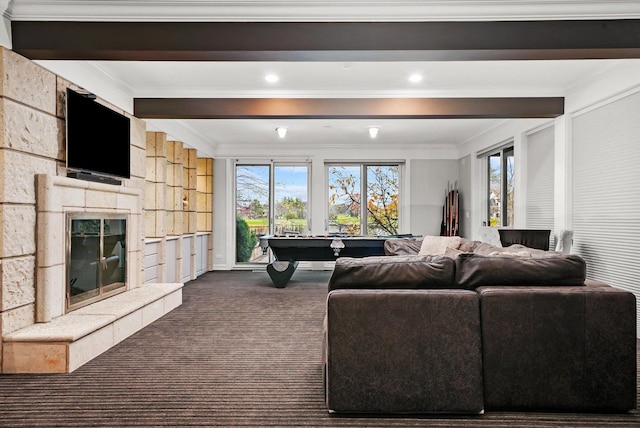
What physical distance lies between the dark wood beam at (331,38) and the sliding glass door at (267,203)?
223 inches

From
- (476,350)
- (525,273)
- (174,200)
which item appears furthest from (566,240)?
(174,200)

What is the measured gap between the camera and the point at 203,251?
8.30 metres

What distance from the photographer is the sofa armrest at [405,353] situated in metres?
2.17

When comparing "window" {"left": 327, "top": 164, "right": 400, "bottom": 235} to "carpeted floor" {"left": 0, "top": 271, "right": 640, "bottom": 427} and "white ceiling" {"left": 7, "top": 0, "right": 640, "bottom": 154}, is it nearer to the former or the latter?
"white ceiling" {"left": 7, "top": 0, "right": 640, "bottom": 154}

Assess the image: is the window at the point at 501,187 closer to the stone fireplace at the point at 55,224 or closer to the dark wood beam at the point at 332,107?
the dark wood beam at the point at 332,107

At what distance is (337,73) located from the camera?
432cm

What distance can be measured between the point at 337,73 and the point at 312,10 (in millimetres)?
1425

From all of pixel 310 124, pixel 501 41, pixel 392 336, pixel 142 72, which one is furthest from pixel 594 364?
pixel 310 124

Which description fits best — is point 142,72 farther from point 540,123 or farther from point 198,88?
point 540,123

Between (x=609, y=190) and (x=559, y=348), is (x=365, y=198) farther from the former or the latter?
(x=559, y=348)

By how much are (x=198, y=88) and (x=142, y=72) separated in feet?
2.25

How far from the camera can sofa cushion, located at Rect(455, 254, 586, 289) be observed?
233 cm

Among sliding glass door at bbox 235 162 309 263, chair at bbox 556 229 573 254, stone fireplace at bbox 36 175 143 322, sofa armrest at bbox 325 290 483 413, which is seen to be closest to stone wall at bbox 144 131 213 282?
sliding glass door at bbox 235 162 309 263

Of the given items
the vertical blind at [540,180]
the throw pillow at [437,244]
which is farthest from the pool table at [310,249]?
the vertical blind at [540,180]
